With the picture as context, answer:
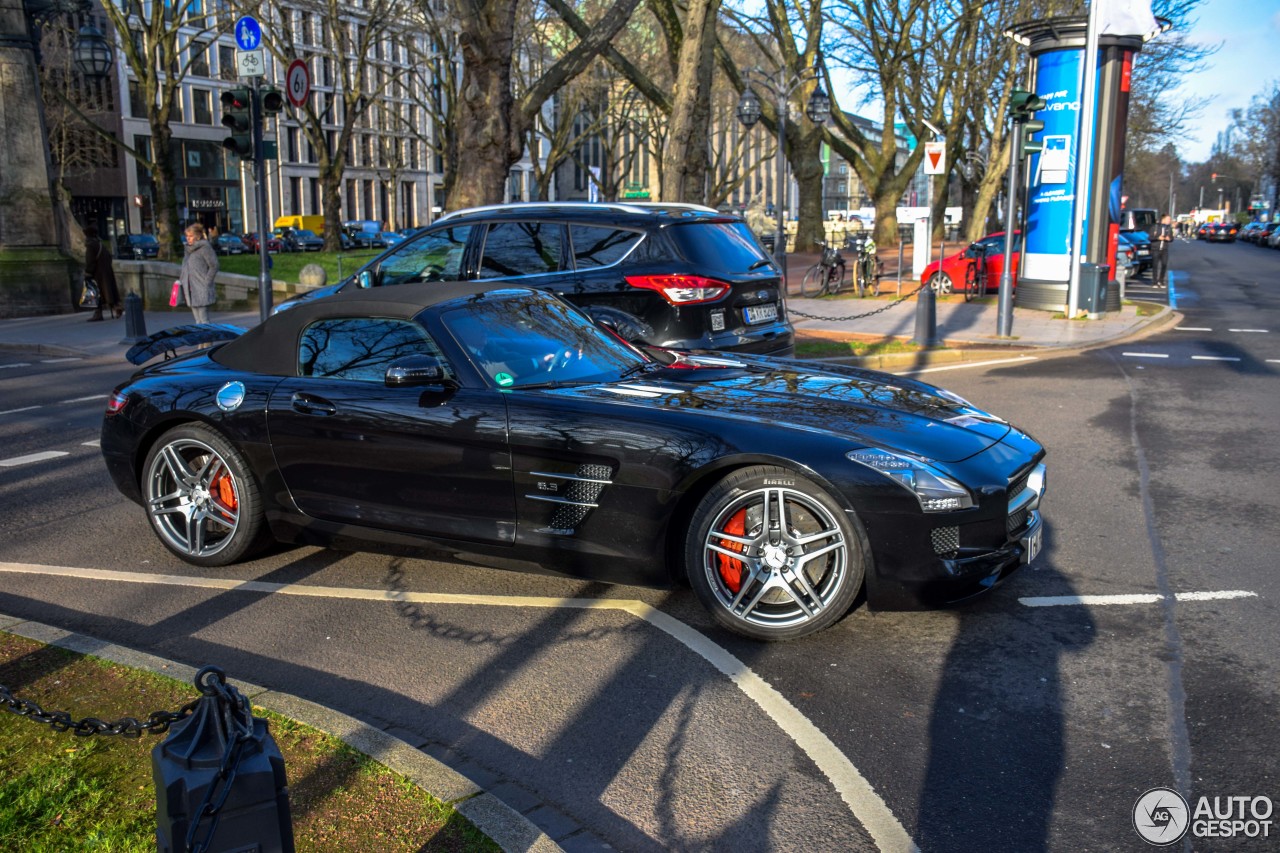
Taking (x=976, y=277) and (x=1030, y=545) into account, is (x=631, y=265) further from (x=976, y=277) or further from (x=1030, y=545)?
(x=976, y=277)

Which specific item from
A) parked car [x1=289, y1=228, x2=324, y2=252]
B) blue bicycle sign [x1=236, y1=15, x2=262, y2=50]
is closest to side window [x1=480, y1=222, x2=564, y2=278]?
blue bicycle sign [x1=236, y1=15, x2=262, y2=50]

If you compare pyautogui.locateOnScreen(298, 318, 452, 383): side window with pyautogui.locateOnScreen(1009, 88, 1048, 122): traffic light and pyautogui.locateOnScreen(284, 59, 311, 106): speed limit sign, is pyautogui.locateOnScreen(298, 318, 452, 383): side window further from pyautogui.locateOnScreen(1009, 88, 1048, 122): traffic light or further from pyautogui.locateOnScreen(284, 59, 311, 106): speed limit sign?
pyautogui.locateOnScreen(1009, 88, 1048, 122): traffic light

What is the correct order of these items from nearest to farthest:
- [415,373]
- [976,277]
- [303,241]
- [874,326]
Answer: [415,373], [874,326], [976,277], [303,241]

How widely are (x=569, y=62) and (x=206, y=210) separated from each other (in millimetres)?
64701

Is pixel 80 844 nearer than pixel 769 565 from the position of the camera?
Yes

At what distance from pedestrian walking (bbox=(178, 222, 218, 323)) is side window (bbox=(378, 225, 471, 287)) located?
778 cm

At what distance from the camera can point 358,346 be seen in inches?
225

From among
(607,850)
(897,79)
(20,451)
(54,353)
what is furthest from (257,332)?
(897,79)

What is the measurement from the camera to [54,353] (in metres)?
17.3

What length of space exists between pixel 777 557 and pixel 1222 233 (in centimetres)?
9876

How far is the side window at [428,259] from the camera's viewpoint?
32.7 feet

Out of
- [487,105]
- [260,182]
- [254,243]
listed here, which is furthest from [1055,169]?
[254,243]

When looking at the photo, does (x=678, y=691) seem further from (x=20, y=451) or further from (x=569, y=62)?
(x=569, y=62)

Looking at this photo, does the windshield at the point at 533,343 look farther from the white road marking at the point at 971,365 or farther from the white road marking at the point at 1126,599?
the white road marking at the point at 971,365
